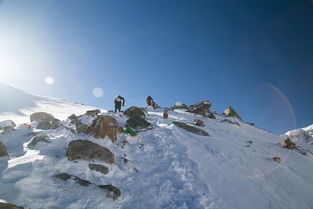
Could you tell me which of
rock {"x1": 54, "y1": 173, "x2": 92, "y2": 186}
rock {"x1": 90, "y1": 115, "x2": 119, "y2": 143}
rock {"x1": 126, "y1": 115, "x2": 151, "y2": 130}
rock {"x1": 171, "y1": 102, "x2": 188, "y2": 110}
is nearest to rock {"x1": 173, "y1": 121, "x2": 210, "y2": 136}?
rock {"x1": 126, "y1": 115, "x2": 151, "y2": 130}

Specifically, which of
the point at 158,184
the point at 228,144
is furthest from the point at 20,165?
the point at 228,144

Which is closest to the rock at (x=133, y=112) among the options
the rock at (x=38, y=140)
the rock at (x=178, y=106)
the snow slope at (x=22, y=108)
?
the snow slope at (x=22, y=108)

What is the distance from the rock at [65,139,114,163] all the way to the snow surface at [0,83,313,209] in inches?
15.1

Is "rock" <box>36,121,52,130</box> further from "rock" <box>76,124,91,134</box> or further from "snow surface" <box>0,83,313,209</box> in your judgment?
"rock" <box>76,124,91,134</box>

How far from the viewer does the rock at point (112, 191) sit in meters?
9.37

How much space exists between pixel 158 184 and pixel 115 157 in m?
3.07

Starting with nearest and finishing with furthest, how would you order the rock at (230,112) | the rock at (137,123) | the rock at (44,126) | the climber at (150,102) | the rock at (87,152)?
the rock at (87,152) < the rock at (44,126) < the rock at (137,123) < the climber at (150,102) < the rock at (230,112)

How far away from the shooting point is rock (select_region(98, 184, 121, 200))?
30.7ft

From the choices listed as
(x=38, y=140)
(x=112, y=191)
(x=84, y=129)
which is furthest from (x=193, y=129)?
(x=38, y=140)

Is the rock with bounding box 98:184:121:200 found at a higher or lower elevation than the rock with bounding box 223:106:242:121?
lower

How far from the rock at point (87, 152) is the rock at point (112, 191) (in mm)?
2149

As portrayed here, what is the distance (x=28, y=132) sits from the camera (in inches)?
573

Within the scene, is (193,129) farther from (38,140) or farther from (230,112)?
(230,112)

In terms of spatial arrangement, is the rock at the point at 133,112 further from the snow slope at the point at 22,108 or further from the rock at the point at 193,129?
the snow slope at the point at 22,108
